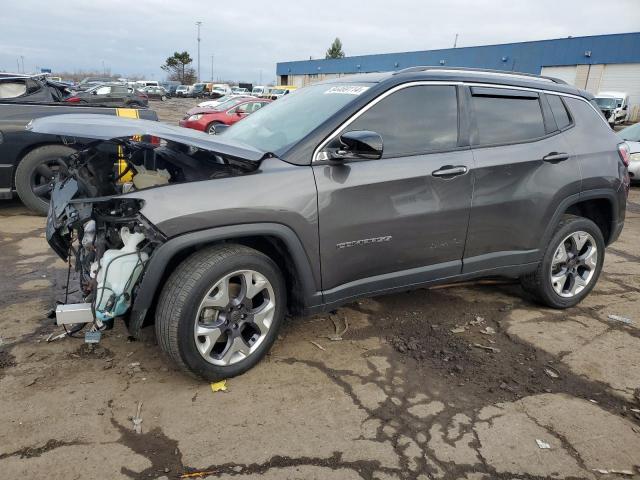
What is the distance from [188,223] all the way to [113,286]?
0.57 metres

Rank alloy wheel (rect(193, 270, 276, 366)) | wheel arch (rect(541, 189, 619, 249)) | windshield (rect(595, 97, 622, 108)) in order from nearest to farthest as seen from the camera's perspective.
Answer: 1. alloy wheel (rect(193, 270, 276, 366))
2. wheel arch (rect(541, 189, 619, 249))
3. windshield (rect(595, 97, 622, 108))

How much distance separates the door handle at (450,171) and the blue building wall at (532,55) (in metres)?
26.9

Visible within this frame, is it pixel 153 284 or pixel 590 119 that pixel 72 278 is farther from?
pixel 590 119

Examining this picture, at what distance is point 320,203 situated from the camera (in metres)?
3.00

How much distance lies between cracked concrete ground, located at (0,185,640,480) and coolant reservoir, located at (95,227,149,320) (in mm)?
508

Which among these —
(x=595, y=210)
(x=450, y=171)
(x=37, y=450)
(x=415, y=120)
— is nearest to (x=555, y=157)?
(x=595, y=210)

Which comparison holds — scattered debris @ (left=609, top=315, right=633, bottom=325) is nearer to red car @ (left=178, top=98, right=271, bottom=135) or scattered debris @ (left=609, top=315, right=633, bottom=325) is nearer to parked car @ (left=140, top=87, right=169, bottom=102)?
red car @ (left=178, top=98, right=271, bottom=135)

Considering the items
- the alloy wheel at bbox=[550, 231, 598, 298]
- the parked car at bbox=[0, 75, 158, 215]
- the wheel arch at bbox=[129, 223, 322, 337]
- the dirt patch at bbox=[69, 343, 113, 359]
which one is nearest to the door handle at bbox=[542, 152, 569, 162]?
the alloy wheel at bbox=[550, 231, 598, 298]

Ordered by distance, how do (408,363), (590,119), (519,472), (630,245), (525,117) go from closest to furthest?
(519,472), (408,363), (525,117), (590,119), (630,245)

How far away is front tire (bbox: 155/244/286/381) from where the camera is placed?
2736 millimetres

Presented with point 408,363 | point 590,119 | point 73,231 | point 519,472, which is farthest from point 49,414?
point 590,119

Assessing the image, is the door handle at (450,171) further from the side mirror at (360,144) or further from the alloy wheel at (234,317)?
the alloy wheel at (234,317)

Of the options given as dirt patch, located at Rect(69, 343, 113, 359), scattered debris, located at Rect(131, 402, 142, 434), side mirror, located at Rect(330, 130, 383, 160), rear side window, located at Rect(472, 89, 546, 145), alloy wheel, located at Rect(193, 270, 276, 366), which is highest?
rear side window, located at Rect(472, 89, 546, 145)

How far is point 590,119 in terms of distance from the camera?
13.9ft
